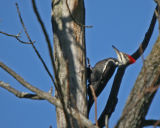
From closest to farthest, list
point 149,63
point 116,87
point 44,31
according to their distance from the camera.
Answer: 1. point 44,31
2. point 149,63
3. point 116,87

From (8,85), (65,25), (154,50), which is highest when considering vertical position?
(65,25)

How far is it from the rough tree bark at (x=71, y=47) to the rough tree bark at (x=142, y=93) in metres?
0.83

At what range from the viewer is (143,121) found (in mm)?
2742

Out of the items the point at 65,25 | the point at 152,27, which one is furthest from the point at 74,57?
the point at 152,27

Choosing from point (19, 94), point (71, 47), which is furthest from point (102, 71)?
point (19, 94)

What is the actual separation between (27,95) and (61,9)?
123cm

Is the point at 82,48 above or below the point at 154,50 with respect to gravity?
above

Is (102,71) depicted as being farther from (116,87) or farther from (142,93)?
(142,93)

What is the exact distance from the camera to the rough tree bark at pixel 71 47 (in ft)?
11.0

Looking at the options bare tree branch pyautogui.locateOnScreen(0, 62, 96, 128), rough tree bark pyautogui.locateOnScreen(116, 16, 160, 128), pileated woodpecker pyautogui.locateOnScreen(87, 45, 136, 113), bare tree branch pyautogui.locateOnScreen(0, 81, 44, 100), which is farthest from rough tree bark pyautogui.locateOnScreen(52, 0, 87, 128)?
pileated woodpecker pyautogui.locateOnScreen(87, 45, 136, 113)

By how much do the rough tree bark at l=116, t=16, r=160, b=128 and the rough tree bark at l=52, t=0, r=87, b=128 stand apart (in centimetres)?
83

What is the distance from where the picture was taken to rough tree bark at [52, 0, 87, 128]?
335 centimetres

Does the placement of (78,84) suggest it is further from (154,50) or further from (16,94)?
(154,50)

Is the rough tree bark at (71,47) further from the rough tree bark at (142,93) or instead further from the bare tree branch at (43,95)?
the rough tree bark at (142,93)
